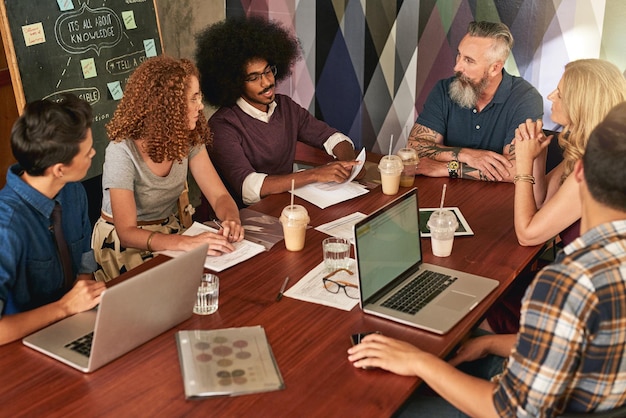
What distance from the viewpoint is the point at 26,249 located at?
6.43 feet

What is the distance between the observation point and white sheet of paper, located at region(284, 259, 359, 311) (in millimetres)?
1962

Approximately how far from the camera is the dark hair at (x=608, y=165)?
1.36 metres

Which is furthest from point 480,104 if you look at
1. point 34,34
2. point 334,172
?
point 34,34

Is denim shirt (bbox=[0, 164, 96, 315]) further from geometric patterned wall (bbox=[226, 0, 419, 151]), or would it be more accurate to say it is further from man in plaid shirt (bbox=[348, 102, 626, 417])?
geometric patterned wall (bbox=[226, 0, 419, 151])

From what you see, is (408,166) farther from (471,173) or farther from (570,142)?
(570,142)

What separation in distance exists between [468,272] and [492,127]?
1175 mm

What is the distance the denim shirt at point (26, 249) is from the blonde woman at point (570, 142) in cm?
140

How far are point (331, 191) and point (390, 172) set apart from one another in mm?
226

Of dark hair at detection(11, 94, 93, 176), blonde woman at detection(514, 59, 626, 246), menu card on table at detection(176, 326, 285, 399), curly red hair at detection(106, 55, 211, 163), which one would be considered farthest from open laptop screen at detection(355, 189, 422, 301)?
curly red hair at detection(106, 55, 211, 163)

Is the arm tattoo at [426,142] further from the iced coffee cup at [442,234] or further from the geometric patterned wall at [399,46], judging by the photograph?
the iced coffee cup at [442,234]

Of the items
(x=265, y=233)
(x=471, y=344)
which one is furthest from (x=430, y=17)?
(x=471, y=344)

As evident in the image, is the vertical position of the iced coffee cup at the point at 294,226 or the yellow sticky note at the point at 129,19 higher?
the yellow sticky note at the point at 129,19

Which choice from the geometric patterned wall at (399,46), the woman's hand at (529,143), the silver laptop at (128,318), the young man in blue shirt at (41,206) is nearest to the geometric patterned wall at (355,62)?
the geometric patterned wall at (399,46)

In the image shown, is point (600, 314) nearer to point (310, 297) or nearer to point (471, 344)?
point (471, 344)
